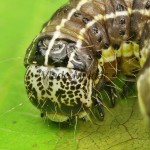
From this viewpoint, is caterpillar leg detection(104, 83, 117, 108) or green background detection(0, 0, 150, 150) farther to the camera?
caterpillar leg detection(104, 83, 117, 108)

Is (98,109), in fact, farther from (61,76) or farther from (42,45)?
(42,45)

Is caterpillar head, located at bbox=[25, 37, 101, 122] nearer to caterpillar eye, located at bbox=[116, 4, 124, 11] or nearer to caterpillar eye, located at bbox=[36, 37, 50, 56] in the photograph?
caterpillar eye, located at bbox=[36, 37, 50, 56]

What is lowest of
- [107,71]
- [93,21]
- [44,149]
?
[44,149]

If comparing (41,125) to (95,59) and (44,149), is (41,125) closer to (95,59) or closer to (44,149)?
(44,149)

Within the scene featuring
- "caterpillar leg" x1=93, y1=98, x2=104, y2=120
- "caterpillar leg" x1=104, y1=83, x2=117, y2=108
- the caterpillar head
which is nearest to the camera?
the caterpillar head

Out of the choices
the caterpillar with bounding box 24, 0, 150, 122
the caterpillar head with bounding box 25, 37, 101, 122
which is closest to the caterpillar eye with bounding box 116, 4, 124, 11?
the caterpillar with bounding box 24, 0, 150, 122

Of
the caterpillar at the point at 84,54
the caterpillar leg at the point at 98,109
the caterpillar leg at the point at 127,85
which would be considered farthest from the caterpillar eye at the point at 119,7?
the caterpillar leg at the point at 98,109

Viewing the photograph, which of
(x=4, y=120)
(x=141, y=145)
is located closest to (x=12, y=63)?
(x=4, y=120)
